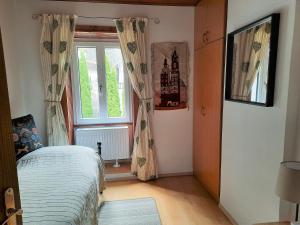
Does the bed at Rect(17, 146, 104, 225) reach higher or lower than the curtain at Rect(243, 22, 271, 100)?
lower

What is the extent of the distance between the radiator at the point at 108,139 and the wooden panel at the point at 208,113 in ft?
3.47

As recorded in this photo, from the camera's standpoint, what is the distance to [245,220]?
1.97 metres

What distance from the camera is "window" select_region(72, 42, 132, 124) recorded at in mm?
3186

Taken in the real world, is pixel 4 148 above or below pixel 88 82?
below

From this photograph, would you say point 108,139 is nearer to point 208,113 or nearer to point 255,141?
point 208,113

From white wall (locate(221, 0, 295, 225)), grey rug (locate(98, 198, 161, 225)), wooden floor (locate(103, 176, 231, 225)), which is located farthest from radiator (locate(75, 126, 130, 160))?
white wall (locate(221, 0, 295, 225))

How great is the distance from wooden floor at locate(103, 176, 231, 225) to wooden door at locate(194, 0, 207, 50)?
1.90m

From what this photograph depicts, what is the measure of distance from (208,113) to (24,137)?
6.91 ft

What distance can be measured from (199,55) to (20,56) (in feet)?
7.58

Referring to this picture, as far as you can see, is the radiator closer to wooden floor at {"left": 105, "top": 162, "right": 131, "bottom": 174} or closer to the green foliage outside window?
wooden floor at {"left": 105, "top": 162, "right": 131, "bottom": 174}

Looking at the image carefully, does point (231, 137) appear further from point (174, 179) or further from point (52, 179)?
point (52, 179)

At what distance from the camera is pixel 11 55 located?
2.58 m

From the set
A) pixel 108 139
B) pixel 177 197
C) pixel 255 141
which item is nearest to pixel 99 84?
pixel 108 139

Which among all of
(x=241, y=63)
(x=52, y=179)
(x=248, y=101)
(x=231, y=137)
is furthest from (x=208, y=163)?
(x=52, y=179)
